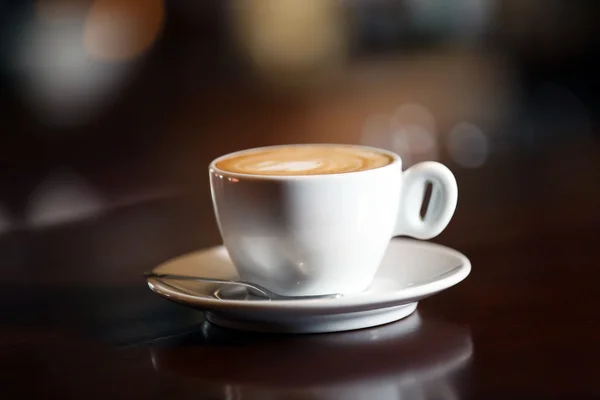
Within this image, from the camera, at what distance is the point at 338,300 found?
52 centimetres

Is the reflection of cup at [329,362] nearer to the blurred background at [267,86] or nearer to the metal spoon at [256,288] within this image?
the metal spoon at [256,288]

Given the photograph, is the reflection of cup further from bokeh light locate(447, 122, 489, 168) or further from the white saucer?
bokeh light locate(447, 122, 489, 168)

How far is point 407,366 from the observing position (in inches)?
19.3

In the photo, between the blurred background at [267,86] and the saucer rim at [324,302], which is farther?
the blurred background at [267,86]

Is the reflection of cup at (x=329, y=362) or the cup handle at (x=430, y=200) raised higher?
the cup handle at (x=430, y=200)

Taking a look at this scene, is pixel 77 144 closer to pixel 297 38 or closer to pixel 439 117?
pixel 297 38

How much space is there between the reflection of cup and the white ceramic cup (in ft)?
0.19

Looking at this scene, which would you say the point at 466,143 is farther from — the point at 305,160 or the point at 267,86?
the point at 305,160

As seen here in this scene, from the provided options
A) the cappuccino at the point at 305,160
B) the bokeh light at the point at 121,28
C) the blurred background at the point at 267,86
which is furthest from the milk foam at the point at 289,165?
the bokeh light at the point at 121,28

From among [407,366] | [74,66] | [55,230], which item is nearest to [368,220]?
[407,366]

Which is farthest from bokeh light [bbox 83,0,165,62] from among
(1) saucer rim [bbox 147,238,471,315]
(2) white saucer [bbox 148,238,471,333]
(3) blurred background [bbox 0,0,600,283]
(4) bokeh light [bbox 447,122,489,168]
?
(1) saucer rim [bbox 147,238,471,315]

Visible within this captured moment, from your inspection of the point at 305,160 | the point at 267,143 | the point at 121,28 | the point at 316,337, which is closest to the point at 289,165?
the point at 305,160

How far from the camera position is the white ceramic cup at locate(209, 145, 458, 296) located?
0.58m

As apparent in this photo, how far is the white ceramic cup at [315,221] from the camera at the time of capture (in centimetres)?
58
